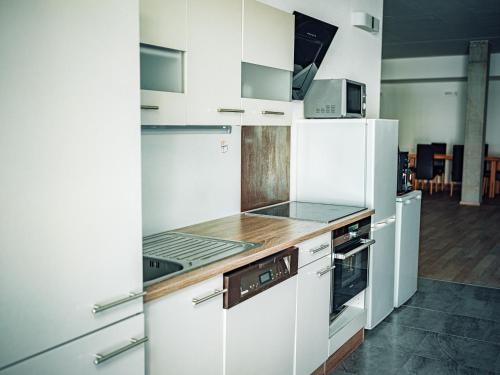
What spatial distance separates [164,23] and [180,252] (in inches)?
36.5

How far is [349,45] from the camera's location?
450 cm

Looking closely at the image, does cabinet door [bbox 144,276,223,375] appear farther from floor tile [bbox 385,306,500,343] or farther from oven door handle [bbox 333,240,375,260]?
floor tile [bbox 385,306,500,343]

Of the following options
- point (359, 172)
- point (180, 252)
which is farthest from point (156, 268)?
point (359, 172)

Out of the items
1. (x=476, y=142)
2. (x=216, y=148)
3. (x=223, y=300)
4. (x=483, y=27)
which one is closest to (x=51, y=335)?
(x=223, y=300)

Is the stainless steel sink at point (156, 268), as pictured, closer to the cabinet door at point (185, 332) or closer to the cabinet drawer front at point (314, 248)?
the cabinet door at point (185, 332)

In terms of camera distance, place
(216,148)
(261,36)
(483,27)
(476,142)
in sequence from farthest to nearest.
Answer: (476,142), (483,27), (216,148), (261,36)

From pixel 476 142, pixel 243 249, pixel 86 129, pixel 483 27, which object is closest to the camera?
pixel 86 129

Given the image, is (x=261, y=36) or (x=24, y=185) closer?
(x=24, y=185)

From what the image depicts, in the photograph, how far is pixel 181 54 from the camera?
2.36 m

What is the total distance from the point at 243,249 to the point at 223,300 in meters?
0.29

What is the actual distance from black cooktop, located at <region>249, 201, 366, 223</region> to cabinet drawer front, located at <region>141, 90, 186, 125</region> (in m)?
1.13

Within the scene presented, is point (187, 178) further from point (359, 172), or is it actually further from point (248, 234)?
point (359, 172)

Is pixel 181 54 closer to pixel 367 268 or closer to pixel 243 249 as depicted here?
pixel 243 249

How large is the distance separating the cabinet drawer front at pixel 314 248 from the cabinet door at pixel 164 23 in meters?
1.12
